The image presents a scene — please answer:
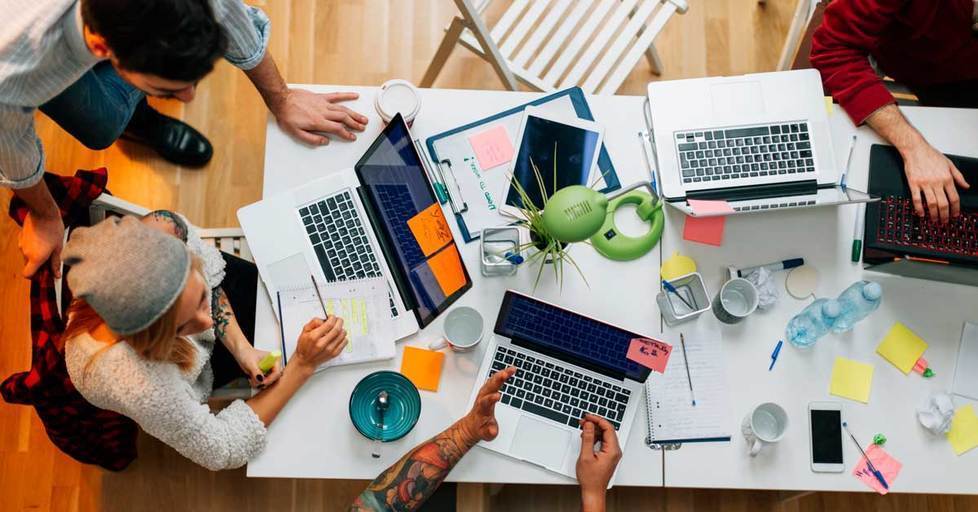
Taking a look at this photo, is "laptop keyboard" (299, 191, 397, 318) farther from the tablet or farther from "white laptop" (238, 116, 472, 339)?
the tablet

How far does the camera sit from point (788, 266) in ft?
5.05

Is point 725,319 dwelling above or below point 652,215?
below

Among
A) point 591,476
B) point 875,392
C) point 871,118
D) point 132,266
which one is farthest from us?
point 871,118

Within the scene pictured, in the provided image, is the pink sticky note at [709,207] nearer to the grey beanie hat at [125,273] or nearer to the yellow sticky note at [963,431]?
the yellow sticky note at [963,431]

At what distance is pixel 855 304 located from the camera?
1479 mm

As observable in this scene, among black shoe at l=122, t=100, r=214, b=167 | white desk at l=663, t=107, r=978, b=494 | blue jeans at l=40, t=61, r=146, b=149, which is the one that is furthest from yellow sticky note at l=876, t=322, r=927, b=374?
black shoe at l=122, t=100, r=214, b=167

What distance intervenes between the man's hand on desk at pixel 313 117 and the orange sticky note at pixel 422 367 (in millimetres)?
514

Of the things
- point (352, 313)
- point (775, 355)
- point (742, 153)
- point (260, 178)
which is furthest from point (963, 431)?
point (260, 178)

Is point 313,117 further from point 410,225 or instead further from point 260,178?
point 260,178

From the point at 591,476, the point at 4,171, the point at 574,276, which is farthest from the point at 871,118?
the point at 4,171

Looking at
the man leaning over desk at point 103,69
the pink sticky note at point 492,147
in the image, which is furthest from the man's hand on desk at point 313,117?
the pink sticky note at point 492,147

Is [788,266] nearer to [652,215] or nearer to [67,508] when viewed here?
[652,215]

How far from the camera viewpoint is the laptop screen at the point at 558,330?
1.44 meters

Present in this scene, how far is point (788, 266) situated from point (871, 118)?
16.0 inches
